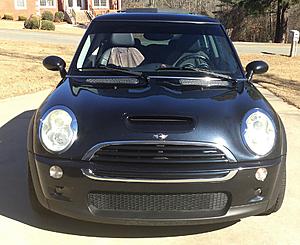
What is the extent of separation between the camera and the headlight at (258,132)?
3.10 meters

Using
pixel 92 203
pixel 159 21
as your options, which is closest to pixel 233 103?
pixel 92 203

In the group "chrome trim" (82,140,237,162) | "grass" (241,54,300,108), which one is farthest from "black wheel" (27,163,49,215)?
"grass" (241,54,300,108)

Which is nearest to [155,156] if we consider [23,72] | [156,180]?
[156,180]

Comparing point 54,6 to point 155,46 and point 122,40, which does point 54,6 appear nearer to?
point 122,40

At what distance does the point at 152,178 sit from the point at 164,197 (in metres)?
0.18

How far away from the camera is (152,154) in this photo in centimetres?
297

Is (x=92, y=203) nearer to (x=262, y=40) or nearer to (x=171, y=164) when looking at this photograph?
(x=171, y=164)

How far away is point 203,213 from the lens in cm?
306

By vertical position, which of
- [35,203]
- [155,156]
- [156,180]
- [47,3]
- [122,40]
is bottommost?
[47,3]

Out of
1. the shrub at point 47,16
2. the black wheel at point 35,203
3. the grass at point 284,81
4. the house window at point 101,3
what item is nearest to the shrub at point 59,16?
the shrub at point 47,16

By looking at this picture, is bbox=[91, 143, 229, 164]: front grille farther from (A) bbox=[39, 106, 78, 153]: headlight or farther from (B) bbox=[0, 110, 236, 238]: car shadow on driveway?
(B) bbox=[0, 110, 236, 238]: car shadow on driveway

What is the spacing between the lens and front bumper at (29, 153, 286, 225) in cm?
296

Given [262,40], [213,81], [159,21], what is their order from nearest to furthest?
[213,81] < [159,21] < [262,40]

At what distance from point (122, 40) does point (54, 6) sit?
39.5 m
